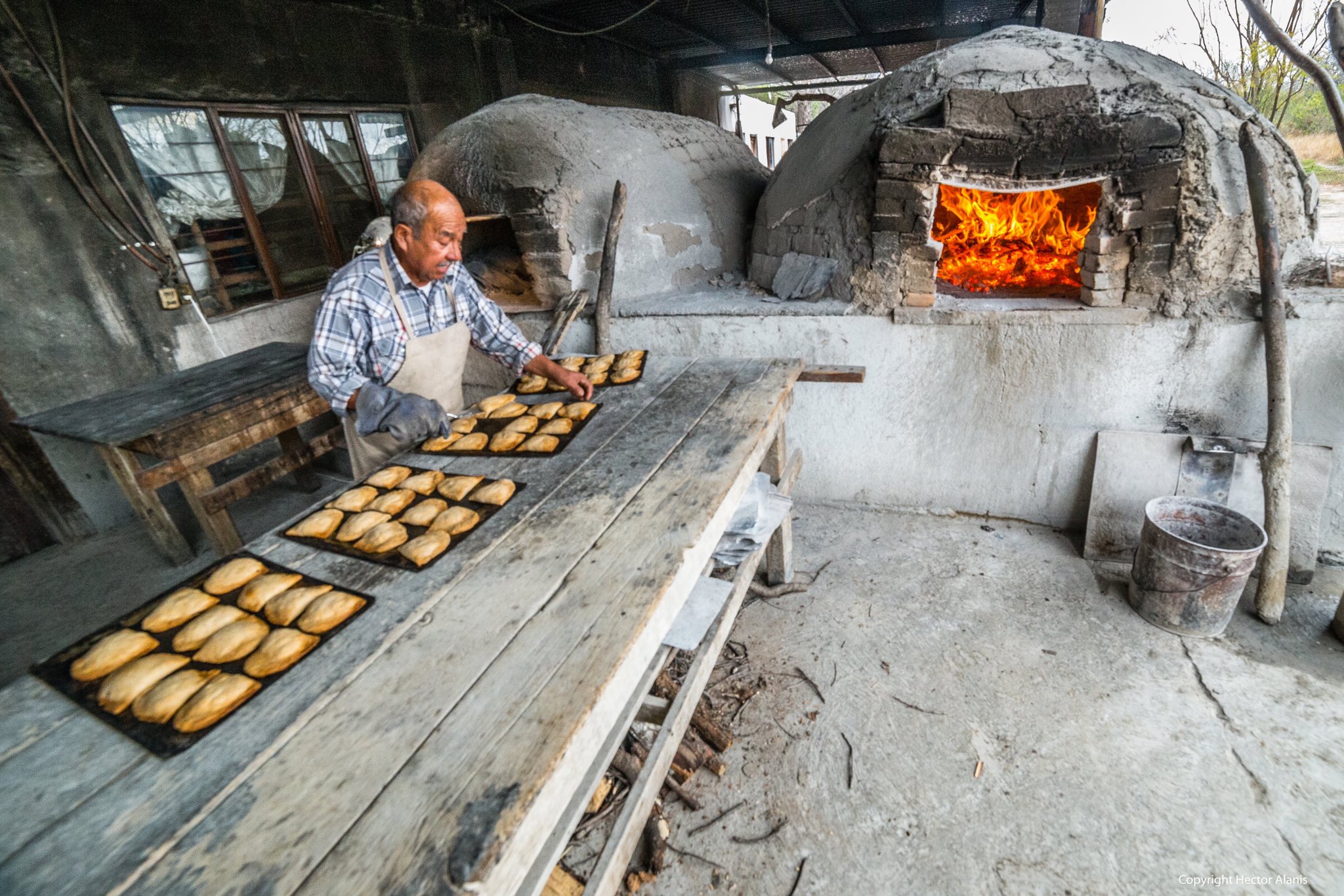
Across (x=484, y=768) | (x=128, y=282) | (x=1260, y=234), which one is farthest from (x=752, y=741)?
(x=128, y=282)

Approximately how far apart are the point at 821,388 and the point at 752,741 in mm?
2073

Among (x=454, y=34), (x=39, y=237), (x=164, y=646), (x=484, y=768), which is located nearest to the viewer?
(x=484, y=768)

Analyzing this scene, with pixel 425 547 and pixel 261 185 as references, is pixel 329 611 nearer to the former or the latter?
pixel 425 547

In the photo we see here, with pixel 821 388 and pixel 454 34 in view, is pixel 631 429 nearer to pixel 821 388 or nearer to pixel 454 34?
pixel 821 388

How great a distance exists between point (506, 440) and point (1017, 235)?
357 centimetres

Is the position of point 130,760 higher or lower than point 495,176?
lower

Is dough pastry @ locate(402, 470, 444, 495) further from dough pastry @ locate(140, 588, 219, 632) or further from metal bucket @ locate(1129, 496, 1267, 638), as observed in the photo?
metal bucket @ locate(1129, 496, 1267, 638)

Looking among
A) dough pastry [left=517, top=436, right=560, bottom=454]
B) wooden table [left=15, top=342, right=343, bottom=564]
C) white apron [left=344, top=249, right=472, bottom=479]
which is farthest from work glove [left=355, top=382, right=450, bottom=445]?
wooden table [left=15, top=342, right=343, bottom=564]

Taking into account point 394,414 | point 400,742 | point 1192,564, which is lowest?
point 1192,564

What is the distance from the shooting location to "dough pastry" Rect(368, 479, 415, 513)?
1.67 meters

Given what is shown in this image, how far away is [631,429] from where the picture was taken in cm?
202

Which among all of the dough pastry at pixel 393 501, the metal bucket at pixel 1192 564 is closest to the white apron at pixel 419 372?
the dough pastry at pixel 393 501

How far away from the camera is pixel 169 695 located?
3.60ft

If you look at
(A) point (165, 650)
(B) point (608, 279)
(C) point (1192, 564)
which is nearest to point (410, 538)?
(A) point (165, 650)
